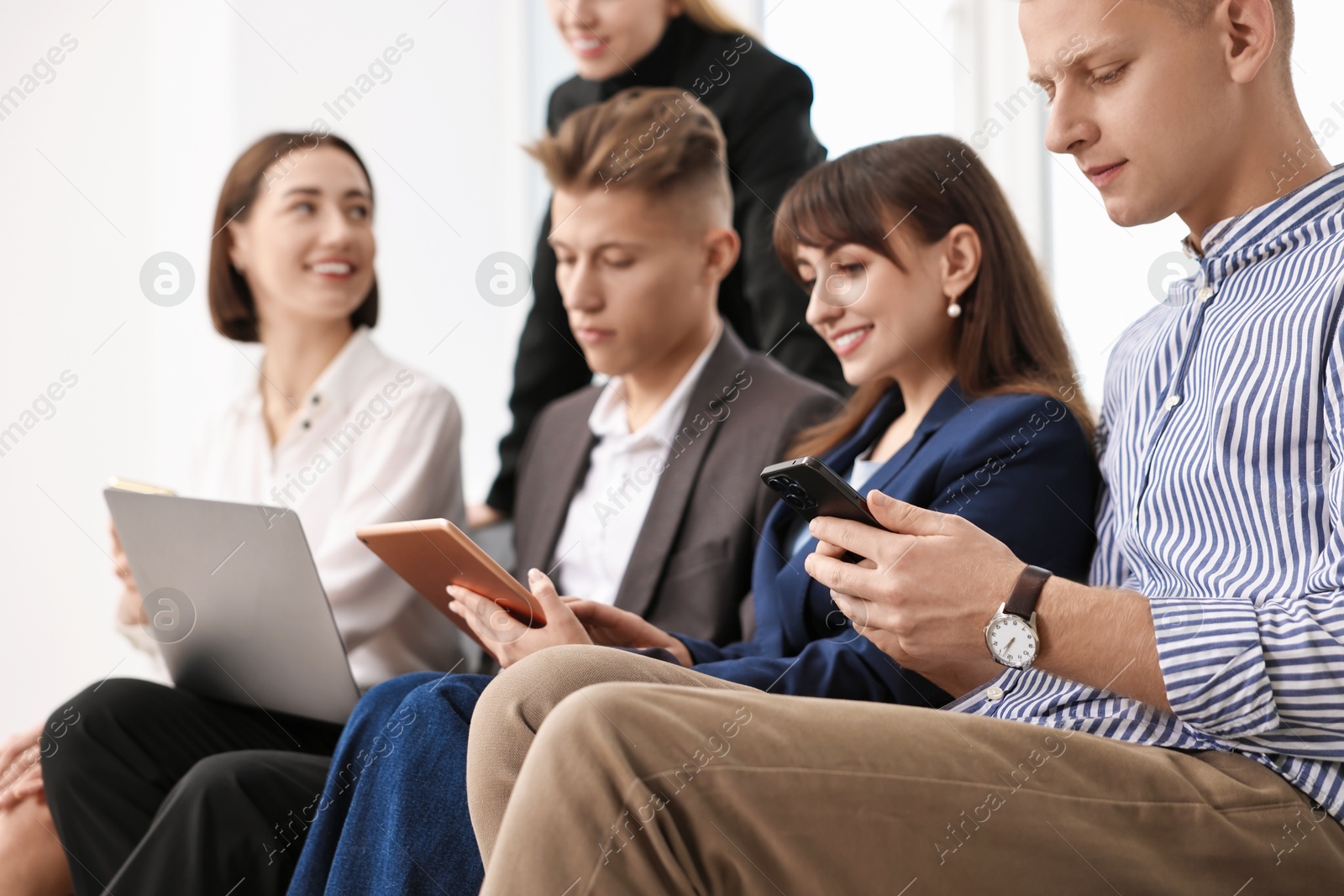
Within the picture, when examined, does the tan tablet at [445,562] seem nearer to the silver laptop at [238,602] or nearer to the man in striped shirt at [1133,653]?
the silver laptop at [238,602]

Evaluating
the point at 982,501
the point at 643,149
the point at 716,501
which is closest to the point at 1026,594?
the point at 982,501

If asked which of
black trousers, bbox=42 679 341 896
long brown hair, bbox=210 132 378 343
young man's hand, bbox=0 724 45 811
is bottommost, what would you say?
black trousers, bbox=42 679 341 896

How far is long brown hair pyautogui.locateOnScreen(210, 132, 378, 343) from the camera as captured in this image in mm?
1922

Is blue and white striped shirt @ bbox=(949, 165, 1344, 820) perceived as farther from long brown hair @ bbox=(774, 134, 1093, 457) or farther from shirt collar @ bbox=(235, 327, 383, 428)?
shirt collar @ bbox=(235, 327, 383, 428)

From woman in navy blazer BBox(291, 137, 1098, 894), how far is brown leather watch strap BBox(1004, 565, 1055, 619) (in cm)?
30

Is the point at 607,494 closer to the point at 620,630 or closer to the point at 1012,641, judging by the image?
the point at 620,630

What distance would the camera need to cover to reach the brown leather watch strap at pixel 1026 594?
2.80 feet

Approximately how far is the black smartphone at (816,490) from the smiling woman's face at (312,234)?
1.21 metres

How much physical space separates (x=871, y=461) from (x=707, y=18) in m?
1.02

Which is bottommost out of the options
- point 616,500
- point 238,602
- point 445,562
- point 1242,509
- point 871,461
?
point 1242,509

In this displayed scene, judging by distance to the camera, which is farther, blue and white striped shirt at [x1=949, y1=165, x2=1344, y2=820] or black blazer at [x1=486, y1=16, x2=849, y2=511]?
black blazer at [x1=486, y1=16, x2=849, y2=511]

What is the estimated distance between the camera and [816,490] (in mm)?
908

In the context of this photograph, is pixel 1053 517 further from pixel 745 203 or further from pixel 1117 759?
pixel 745 203

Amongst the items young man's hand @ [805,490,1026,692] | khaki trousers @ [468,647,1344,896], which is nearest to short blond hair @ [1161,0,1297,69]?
young man's hand @ [805,490,1026,692]
